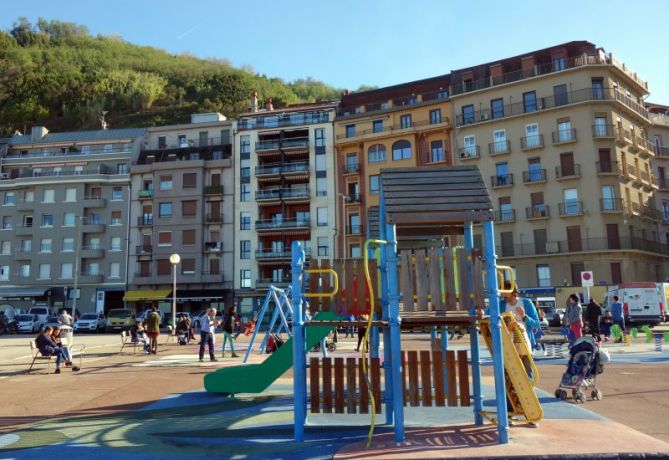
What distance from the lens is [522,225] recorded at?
45156mm

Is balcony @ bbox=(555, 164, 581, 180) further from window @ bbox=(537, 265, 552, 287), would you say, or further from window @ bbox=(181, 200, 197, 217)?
window @ bbox=(181, 200, 197, 217)

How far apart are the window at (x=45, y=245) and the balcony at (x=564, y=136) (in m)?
50.7

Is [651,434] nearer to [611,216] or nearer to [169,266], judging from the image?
[611,216]

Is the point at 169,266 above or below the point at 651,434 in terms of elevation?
above

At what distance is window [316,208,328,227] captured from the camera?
174 feet

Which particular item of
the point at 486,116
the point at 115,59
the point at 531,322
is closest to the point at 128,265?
the point at 486,116

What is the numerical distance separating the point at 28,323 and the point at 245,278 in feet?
63.3

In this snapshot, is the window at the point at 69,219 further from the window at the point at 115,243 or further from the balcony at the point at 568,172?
the balcony at the point at 568,172

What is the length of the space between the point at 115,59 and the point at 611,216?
100 meters

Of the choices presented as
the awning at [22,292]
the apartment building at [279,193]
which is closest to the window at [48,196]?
the awning at [22,292]

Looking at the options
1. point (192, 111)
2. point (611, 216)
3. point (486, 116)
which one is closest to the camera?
point (611, 216)

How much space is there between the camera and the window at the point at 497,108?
47.4 m

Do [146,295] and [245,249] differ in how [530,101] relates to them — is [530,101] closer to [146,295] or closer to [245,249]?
[245,249]

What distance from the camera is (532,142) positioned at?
45.7 metres
